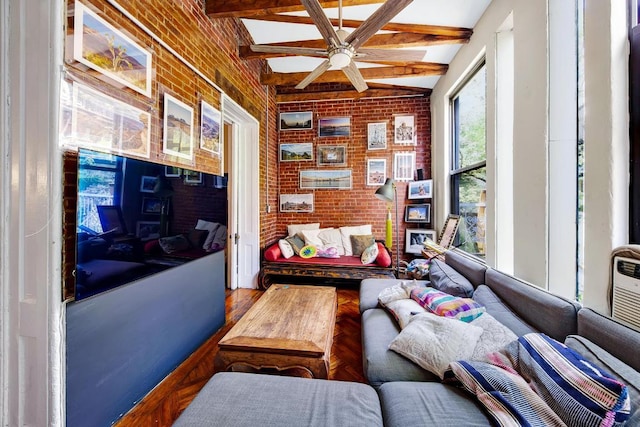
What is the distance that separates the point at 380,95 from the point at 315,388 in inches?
163

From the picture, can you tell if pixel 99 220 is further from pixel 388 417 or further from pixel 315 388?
pixel 388 417

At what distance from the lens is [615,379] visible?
823 millimetres

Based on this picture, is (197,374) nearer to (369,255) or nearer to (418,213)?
(369,255)

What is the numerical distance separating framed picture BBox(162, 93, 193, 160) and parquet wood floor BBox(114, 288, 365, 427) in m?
1.68

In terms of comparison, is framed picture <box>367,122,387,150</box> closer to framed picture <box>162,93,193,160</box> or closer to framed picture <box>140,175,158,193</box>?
framed picture <box>162,93,193,160</box>

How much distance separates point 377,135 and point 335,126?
2.44 ft

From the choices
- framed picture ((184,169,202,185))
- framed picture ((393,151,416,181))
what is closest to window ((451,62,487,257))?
framed picture ((393,151,416,181))

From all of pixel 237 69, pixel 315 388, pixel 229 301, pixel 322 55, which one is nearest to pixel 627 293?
pixel 315 388

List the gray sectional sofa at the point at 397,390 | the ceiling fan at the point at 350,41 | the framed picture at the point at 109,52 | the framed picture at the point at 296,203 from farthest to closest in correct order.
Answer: the framed picture at the point at 296,203 < the ceiling fan at the point at 350,41 < the framed picture at the point at 109,52 < the gray sectional sofa at the point at 397,390

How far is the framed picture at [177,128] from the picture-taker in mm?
1862

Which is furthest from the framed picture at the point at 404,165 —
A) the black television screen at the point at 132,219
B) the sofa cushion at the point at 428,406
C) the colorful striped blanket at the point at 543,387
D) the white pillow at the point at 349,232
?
the sofa cushion at the point at 428,406

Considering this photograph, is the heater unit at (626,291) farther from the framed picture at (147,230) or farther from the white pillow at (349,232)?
the white pillow at (349,232)

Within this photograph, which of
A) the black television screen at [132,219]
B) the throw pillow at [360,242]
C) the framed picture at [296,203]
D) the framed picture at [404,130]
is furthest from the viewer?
the framed picture at [296,203]

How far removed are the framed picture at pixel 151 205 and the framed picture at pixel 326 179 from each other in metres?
2.89
